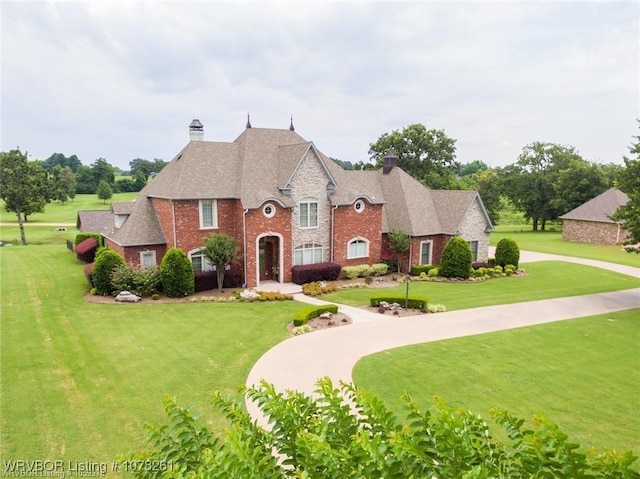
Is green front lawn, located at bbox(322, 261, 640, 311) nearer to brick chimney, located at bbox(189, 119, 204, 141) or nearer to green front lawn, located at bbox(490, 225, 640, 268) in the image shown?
green front lawn, located at bbox(490, 225, 640, 268)

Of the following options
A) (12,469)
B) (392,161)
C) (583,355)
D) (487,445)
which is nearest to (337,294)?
(583,355)

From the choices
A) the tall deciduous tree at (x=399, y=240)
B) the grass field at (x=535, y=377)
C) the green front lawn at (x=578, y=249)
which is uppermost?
the tall deciduous tree at (x=399, y=240)

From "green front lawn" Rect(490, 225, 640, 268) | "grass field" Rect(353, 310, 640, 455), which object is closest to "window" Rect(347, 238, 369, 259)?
"grass field" Rect(353, 310, 640, 455)

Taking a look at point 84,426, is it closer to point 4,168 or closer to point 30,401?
point 30,401

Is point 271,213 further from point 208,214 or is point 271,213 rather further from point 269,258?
point 208,214

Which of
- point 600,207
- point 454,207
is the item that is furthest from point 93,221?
point 600,207

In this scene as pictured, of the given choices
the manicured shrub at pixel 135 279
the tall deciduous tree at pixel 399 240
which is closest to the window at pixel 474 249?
the tall deciduous tree at pixel 399 240

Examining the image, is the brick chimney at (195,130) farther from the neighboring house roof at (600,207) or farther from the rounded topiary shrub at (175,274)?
the neighboring house roof at (600,207)
